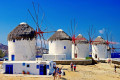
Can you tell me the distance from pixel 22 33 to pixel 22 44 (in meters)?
1.85

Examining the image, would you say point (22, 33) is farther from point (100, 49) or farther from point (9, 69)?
point (100, 49)

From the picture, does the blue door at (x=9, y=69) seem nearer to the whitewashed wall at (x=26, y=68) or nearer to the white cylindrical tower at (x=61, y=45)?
the whitewashed wall at (x=26, y=68)

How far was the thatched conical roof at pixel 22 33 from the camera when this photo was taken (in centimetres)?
2475

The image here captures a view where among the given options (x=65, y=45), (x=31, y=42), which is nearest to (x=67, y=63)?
(x=65, y=45)

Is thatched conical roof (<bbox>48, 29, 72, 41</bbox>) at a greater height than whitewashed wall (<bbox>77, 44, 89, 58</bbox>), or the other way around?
thatched conical roof (<bbox>48, 29, 72, 41</bbox>)

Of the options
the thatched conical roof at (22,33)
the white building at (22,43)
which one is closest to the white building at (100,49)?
the white building at (22,43)

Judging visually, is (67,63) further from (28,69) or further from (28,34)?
(28,69)

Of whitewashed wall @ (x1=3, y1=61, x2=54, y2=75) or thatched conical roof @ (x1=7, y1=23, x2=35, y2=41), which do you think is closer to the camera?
whitewashed wall @ (x1=3, y1=61, x2=54, y2=75)

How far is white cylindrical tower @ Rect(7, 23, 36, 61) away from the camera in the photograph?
2474cm

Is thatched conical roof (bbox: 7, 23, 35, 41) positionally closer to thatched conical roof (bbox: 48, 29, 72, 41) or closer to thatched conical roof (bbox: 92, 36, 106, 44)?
thatched conical roof (bbox: 48, 29, 72, 41)

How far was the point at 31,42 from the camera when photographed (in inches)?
996

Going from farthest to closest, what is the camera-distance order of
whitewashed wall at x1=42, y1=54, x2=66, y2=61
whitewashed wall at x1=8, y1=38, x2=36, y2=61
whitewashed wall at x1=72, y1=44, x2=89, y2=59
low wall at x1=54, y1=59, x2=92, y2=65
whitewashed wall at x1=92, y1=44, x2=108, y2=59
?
1. whitewashed wall at x1=72, y1=44, x2=89, y2=59
2. whitewashed wall at x1=92, y1=44, x2=108, y2=59
3. whitewashed wall at x1=42, y1=54, x2=66, y2=61
4. low wall at x1=54, y1=59, x2=92, y2=65
5. whitewashed wall at x1=8, y1=38, x2=36, y2=61

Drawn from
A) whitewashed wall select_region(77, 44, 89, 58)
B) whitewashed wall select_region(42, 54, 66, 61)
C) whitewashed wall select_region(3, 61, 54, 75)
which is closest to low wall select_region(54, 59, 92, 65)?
whitewashed wall select_region(42, 54, 66, 61)

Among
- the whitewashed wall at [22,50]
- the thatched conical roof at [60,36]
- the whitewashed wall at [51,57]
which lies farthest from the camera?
the thatched conical roof at [60,36]
